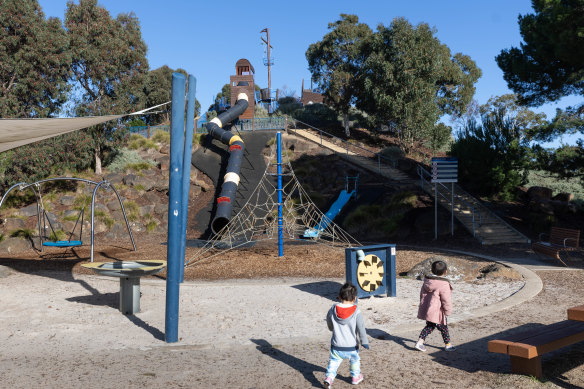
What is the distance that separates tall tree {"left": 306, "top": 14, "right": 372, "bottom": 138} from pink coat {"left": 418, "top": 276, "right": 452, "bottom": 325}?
2916 cm

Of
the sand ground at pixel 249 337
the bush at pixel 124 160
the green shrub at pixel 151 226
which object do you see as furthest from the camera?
the bush at pixel 124 160

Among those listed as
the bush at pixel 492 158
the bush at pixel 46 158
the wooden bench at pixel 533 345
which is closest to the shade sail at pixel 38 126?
the wooden bench at pixel 533 345

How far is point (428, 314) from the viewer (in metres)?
5.93

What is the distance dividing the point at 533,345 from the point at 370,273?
14.2 ft

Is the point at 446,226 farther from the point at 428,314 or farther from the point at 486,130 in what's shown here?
the point at 428,314

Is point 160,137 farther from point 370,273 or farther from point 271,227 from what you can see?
point 370,273

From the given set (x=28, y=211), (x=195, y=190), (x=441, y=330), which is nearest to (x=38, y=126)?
(x=441, y=330)

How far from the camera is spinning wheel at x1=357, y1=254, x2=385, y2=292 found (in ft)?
28.6

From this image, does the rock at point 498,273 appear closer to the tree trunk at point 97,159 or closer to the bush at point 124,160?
the bush at point 124,160

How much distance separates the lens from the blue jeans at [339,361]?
15.3 ft

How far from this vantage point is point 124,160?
2538cm

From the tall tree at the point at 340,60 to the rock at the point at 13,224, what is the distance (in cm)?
2228

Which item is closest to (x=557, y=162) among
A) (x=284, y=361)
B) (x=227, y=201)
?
(x=227, y=201)

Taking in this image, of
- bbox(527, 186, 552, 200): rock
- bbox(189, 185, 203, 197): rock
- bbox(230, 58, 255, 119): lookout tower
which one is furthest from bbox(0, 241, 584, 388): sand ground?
bbox(230, 58, 255, 119): lookout tower
